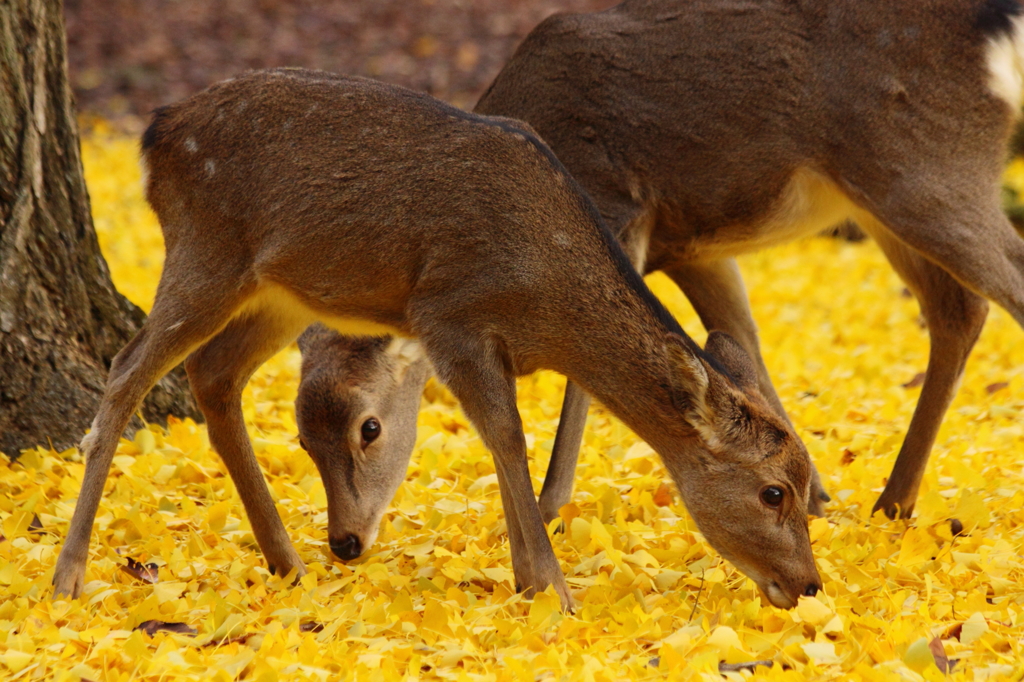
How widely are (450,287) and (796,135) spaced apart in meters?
1.70

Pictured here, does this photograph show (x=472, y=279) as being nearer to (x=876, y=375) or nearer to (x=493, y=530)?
(x=493, y=530)

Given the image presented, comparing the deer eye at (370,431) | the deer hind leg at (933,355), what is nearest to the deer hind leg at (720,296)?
the deer hind leg at (933,355)

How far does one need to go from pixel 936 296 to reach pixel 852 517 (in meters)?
1.06

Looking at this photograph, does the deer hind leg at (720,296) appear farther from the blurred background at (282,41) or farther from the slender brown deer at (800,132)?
the blurred background at (282,41)

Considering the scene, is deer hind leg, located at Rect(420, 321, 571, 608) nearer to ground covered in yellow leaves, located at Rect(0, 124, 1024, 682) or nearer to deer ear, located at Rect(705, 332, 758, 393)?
ground covered in yellow leaves, located at Rect(0, 124, 1024, 682)

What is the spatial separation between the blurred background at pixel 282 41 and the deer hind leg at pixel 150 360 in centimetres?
1059

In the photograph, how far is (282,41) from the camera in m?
16.2

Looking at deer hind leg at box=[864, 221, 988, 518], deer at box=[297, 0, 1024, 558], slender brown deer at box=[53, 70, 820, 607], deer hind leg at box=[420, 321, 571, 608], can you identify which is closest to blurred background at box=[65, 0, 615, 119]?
deer at box=[297, 0, 1024, 558]

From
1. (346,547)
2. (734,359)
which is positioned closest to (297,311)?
(346,547)

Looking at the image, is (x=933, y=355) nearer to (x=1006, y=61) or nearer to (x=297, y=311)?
(x=1006, y=61)

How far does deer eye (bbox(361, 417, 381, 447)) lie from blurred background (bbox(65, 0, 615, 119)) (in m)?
9.95

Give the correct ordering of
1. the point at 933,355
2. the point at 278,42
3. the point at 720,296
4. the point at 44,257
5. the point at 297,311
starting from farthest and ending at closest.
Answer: the point at 278,42
the point at 720,296
the point at 44,257
the point at 933,355
the point at 297,311

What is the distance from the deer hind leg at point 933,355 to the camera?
5148 mm

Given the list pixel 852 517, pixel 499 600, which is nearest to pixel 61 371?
pixel 499 600
